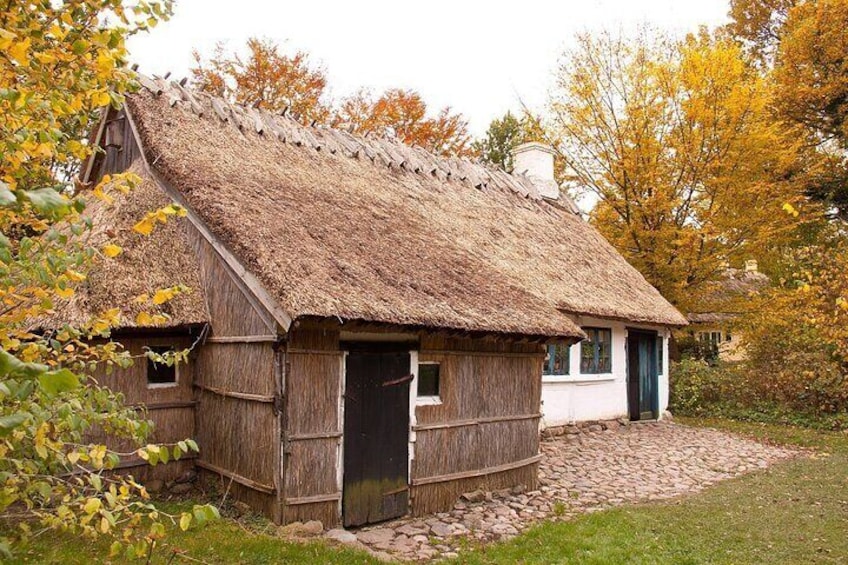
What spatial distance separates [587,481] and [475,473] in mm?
2333

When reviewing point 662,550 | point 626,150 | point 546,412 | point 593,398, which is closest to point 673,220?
point 626,150

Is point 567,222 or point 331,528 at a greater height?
point 567,222

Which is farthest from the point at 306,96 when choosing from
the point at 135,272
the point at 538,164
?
the point at 135,272

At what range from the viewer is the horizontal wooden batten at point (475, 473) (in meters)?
8.09

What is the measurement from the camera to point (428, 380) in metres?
Answer: 8.44

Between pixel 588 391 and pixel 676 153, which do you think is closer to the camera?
pixel 588 391

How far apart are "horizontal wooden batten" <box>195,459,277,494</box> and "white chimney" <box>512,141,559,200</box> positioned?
1319 centimetres

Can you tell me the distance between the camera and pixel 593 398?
14.5 meters

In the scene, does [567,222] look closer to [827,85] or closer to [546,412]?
[546,412]

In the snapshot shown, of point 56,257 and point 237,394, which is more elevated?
point 56,257

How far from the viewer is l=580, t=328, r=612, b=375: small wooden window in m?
14.3

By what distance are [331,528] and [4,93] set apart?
6.08 metres

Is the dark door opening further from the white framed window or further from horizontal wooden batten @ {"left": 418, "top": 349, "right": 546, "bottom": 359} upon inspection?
the white framed window

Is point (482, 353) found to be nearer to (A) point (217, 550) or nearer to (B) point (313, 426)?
(B) point (313, 426)
